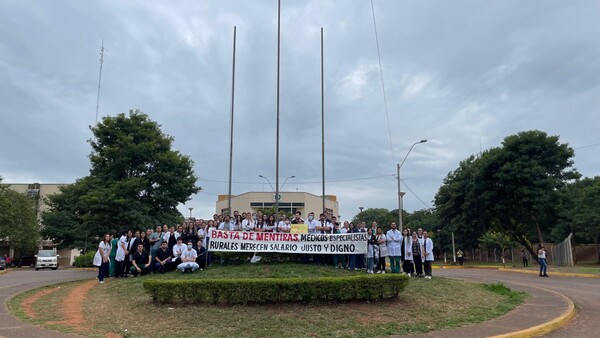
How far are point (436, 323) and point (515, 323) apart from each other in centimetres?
174

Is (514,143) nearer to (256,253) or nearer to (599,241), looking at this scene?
(599,241)

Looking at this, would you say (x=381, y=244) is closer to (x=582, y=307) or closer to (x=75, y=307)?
(x=582, y=307)

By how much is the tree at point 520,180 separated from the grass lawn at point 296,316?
25272 millimetres

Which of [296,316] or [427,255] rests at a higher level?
[427,255]

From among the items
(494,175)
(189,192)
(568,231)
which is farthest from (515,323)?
(568,231)

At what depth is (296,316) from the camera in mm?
9547

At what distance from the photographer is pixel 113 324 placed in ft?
30.9

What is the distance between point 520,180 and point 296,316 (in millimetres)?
31360

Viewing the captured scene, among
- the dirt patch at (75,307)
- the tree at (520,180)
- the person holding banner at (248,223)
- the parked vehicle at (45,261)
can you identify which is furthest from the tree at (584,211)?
the parked vehicle at (45,261)

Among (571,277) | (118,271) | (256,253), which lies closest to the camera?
(256,253)

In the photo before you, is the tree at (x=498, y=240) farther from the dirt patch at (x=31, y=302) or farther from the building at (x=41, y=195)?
the building at (x=41, y=195)

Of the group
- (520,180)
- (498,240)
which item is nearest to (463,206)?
(520,180)

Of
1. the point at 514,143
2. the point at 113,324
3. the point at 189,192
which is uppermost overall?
the point at 514,143

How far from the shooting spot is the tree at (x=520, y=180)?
34938 millimetres
